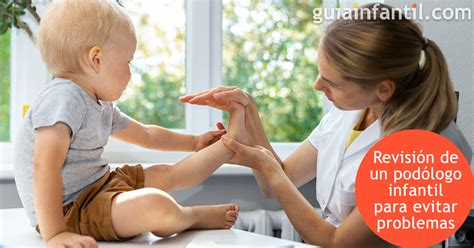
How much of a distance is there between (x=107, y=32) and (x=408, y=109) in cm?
44

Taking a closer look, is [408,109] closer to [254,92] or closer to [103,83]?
[103,83]

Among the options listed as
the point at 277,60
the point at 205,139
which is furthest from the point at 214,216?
the point at 277,60

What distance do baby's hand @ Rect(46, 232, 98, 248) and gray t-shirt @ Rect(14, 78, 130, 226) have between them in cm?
11

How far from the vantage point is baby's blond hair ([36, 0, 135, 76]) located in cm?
91

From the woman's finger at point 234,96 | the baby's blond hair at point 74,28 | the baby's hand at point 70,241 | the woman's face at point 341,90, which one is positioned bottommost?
the baby's hand at point 70,241

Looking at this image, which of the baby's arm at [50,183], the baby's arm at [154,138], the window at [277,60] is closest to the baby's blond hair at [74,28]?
the baby's arm at [50,183]

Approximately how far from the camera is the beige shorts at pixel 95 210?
0.89 meters

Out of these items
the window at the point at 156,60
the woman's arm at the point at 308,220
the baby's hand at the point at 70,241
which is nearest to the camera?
the baby's hand at the point at 70,241

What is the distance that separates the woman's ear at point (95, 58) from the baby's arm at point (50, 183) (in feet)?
0.35

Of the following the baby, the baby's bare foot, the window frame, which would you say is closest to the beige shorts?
the baby

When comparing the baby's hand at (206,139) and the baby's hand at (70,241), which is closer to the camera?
the baby's hand at (70,241)

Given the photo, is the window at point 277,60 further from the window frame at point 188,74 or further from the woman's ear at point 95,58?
the woman's ear at point 95,58

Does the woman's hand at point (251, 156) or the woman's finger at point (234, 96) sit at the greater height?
the woman's finger at point (234, 96)

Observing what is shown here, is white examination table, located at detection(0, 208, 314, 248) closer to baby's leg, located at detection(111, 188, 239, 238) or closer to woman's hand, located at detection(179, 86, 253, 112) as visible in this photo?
baby's leg, located at detection(111, 188, 239, 238)
